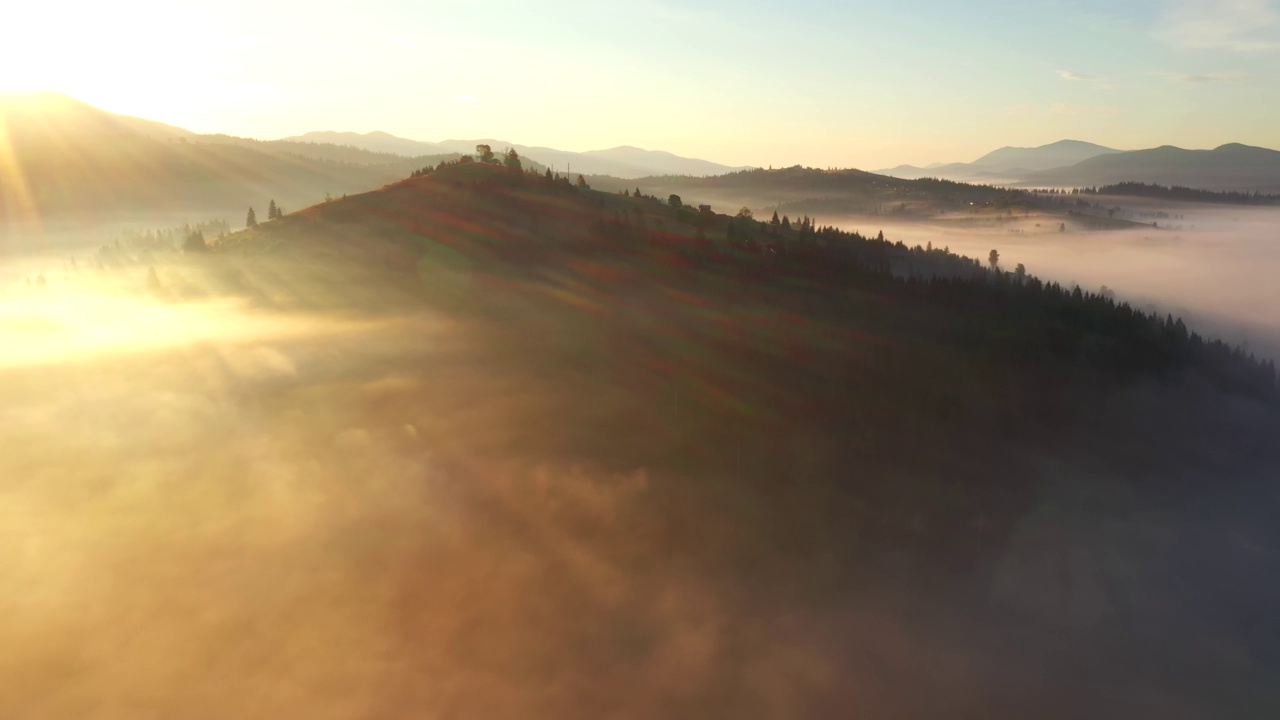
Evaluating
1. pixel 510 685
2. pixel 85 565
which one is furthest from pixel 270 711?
pixel 85 565

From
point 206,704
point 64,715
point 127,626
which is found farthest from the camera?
point 127,626

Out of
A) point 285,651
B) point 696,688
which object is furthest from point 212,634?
point 696,688

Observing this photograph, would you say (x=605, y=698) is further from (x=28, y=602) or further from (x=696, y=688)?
(x=28, y=602)

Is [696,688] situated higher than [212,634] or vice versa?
[212,634]

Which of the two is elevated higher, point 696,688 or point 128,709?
point 128,709

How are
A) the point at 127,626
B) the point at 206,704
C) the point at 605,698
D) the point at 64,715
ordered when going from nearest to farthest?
the point at 64,715
the point at 206,704
the point at 127,626
the point at 605,698

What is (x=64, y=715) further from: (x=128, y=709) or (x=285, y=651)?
(x=285, y=651)

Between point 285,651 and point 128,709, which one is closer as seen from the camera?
point 128,709

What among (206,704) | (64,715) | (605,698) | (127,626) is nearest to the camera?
(64,715)

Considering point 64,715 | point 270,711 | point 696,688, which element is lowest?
point 696,688
